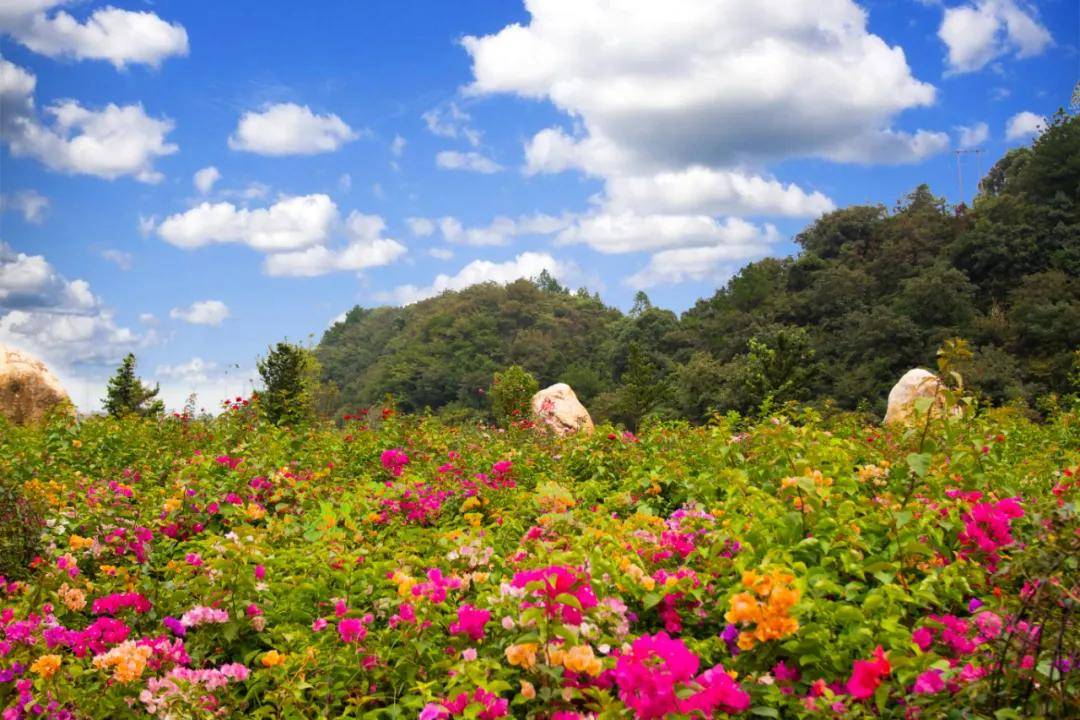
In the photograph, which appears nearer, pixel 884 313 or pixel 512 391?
pixel 884 313

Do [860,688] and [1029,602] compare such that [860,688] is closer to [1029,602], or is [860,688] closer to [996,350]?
[1029,602]

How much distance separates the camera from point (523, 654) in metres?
2.19

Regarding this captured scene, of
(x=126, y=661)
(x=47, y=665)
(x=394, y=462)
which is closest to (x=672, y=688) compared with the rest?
(x=126, y=661)

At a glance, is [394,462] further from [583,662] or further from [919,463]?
[583,662]

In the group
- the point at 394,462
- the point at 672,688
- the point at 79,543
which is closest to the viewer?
the point at 672,688

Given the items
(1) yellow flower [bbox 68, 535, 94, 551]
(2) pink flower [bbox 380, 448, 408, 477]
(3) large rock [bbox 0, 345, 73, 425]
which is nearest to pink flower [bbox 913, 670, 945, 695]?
(1) yellow flower [bbox 68, 535, 94, 551]

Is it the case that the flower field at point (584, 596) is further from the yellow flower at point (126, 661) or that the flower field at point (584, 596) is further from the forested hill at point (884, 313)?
the forested hill at point (884, 313)

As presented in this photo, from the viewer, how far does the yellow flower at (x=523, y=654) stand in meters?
2.18

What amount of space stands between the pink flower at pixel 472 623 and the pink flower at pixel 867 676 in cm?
106

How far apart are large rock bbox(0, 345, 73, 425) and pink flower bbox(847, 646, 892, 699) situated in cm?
1568

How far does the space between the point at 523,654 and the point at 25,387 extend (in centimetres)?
1589

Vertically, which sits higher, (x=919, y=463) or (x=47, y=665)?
(x=919, y=463)

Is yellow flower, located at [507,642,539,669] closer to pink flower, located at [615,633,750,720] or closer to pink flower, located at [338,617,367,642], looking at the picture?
pink flower, located at [615,633,750,720]

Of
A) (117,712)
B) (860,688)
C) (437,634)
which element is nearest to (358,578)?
(437,634)
